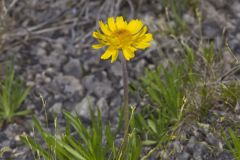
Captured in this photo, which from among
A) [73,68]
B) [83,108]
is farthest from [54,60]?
[83,108]

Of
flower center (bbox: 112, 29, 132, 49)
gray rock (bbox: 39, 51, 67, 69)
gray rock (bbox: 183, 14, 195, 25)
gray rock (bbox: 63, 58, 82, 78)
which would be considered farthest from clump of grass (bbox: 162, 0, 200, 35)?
flower center (bbox: 112, 29, 132, 49)

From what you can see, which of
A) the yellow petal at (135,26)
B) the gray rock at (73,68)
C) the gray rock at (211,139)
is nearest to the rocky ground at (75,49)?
the gray rock at (73,68)

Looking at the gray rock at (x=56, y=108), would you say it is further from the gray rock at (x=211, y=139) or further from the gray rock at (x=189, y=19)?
the gray rock at (x=189, y=19)

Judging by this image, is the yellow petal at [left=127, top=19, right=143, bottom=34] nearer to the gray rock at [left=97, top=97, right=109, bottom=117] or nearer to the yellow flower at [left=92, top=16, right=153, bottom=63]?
the yellow flower at [left=92, top=16, right=153, bottom=63]

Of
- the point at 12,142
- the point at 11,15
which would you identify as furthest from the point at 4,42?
the point at 12,142

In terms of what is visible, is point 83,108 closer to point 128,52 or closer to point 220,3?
point 128,52

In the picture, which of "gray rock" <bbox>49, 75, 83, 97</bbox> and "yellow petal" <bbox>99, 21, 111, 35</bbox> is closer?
"yellow petal" <bbox>99, 21, 111, 35</bbox>

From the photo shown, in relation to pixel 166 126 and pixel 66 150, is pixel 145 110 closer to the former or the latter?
pixel 166 126

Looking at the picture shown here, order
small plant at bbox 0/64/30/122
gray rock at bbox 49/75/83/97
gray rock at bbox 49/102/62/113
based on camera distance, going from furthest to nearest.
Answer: gray rock at bbox 49/75/83/97
gray rock at bbox 49/102/62/113
small plant at bbox 0/64/30/122
